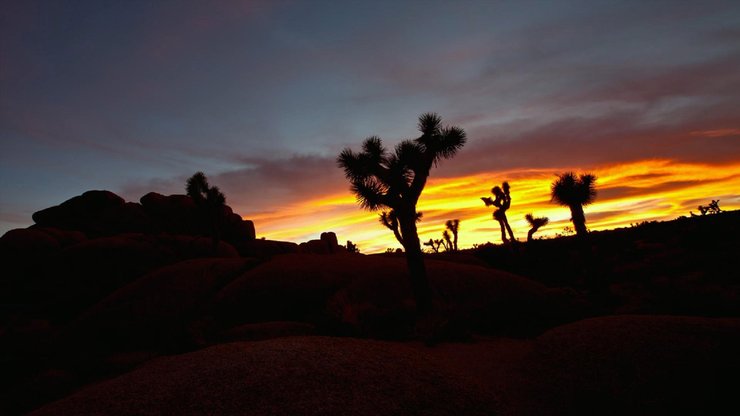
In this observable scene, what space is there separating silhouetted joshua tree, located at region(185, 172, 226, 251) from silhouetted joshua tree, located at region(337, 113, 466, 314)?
1437 cm

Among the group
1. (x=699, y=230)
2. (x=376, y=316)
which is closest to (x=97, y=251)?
(x=376, y=316)

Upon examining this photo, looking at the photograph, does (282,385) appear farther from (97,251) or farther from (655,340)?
(97,251)

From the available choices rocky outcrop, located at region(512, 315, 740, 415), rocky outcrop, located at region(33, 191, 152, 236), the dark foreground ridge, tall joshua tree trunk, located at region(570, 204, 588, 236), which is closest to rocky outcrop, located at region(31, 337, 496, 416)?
the dark foreground ridge

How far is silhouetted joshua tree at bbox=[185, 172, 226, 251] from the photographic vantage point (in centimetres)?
2222

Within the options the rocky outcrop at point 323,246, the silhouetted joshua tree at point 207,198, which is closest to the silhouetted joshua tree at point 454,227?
the rocky outcrop at point 323,246

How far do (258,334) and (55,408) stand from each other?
12.3ft

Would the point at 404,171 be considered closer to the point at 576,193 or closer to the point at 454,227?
the point at 576,193

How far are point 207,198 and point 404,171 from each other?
53.7ft

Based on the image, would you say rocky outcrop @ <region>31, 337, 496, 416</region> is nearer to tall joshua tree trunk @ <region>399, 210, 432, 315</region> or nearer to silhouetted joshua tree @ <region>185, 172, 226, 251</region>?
tall joshua tree trunk @ <region>399, 210, 432, 315</region>

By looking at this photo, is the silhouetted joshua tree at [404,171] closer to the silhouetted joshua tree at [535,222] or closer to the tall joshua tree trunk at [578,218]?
the tall joshua tree trunk at [578,218]

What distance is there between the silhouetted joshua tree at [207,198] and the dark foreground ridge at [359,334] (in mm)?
2999

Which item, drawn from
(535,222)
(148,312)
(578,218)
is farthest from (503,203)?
(148,312)

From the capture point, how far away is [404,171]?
1066 cm

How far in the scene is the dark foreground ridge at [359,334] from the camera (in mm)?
4234
